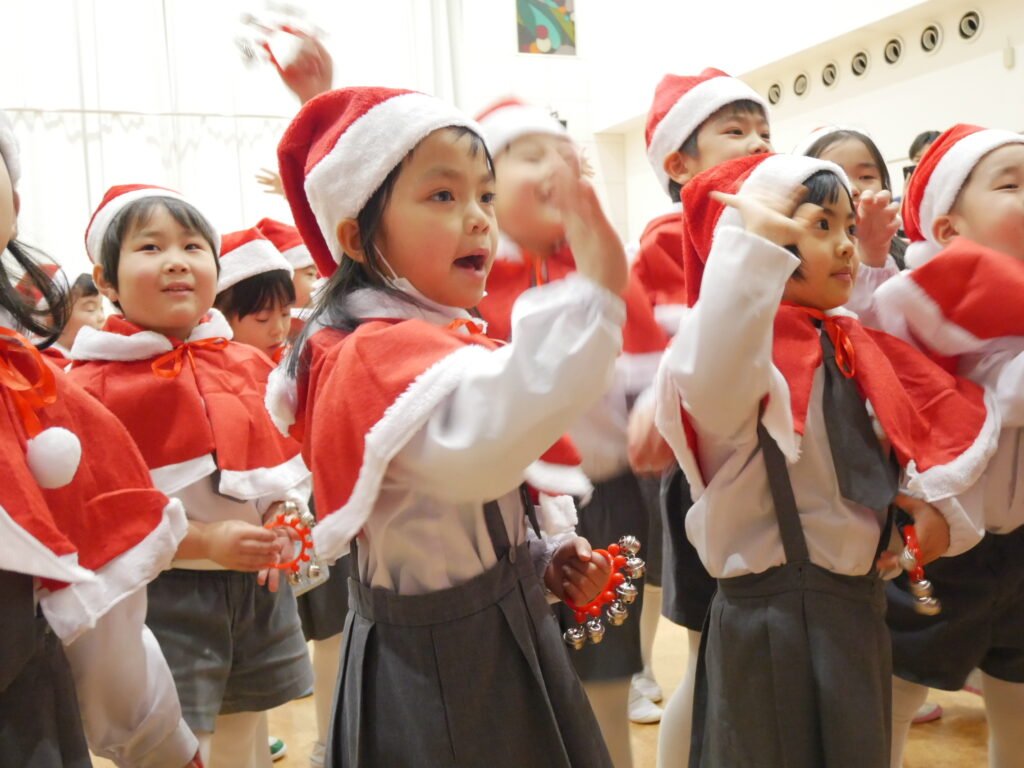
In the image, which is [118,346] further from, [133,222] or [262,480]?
[262,480]

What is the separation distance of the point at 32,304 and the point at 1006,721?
1769 mm

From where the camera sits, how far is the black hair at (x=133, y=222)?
1853 millimetres

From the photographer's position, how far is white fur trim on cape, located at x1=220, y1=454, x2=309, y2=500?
1.74 m

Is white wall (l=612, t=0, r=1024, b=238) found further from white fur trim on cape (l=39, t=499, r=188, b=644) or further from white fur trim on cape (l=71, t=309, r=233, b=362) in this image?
white fur trim on cape (l=39, t=499, r=188, b=644)

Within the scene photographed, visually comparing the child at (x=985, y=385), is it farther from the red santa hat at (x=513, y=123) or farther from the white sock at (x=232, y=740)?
the white sock at (x=232, y=740)

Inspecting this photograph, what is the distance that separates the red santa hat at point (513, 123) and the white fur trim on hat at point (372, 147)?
5 cm

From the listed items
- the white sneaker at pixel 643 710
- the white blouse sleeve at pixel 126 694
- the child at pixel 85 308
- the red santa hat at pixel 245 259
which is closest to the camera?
the white blouse sleeve at pixel 126 694

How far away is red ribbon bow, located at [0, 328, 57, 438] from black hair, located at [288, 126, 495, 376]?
0.28 meters

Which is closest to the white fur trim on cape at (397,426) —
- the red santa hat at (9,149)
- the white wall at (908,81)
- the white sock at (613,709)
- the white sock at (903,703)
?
the red santa hat at (9,149)

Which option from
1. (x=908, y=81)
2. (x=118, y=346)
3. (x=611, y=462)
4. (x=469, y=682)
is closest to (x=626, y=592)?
(x=469, y=682)

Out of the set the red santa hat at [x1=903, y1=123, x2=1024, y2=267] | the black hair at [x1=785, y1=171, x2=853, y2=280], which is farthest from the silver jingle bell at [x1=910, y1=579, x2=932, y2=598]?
the red santa hat at [x1=903, y1=123, x2=1024, y2=267]

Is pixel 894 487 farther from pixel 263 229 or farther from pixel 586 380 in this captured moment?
pixel 263 229

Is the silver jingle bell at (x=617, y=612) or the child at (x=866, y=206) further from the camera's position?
the child at (x=866, y=206)

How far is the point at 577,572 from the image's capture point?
126cm
